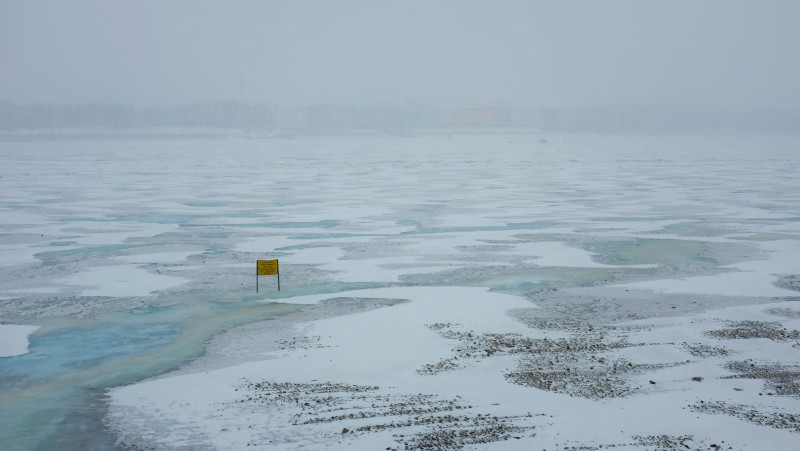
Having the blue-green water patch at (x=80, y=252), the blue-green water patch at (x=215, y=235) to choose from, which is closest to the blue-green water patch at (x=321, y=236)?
the blue-green water patch at (x=215, y=235)

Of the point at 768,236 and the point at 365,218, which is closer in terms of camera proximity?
the point at 768,236

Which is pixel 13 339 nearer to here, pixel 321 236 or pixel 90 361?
pixel 90 361

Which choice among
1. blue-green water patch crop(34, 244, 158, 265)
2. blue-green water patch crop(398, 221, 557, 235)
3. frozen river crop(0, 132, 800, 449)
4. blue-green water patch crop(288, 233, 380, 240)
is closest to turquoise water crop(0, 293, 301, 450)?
frozen river crop(0, 132, 800, 449)

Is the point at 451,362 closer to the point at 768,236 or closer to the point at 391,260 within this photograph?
the point at 391,260

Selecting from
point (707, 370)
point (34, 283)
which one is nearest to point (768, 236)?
point (707, 370)

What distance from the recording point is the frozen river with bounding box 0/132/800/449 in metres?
8.41

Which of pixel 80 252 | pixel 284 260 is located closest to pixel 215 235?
pixel 80 252

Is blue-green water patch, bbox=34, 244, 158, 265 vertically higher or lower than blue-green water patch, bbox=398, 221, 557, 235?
higher

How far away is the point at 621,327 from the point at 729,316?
1.45m

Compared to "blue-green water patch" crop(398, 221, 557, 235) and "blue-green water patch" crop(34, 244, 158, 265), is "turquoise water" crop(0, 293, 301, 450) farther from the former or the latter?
"blue-green water patch" crop(398, 221, 557, 235)

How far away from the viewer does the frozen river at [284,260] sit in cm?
841

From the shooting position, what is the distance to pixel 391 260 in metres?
13.9

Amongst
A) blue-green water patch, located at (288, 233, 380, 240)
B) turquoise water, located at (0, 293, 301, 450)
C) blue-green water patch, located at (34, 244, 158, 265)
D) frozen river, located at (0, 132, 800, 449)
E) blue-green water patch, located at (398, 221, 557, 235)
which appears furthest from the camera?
blue-green water patch, located at (398, 221, 557, 235)

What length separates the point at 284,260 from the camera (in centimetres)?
1391
